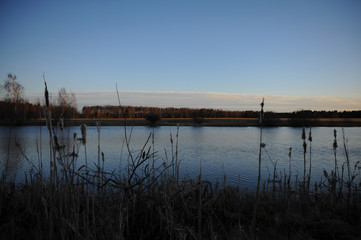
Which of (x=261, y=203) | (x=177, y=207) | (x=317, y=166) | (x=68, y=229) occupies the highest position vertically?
(x=68, y=229)

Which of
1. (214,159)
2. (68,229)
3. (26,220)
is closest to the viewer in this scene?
(68,229)

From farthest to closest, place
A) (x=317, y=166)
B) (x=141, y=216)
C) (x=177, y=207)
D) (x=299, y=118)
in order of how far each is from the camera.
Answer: (x=299, y=118) < (x=317, y=166) < (x=177, y=207) < (x=141, y=216)

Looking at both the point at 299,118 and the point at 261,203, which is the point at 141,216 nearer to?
the point at 261,203

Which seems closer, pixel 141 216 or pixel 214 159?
pixel 141 216

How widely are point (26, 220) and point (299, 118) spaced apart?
42793 mm

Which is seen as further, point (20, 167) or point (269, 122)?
point (269, 122)

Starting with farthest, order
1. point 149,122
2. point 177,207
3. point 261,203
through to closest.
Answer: point 149,122 → point 261,203 → point 177,207

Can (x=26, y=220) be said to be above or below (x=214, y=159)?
above

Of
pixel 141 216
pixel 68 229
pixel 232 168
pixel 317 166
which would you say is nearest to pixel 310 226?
pixel 141 216

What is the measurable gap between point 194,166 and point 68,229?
8.76 metres

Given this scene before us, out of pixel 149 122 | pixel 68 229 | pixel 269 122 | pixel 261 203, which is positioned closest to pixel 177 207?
pixel 68 229

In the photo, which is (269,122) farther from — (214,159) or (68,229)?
(68,229)

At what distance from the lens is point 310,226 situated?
336 centimetres

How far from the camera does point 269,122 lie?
135ft
